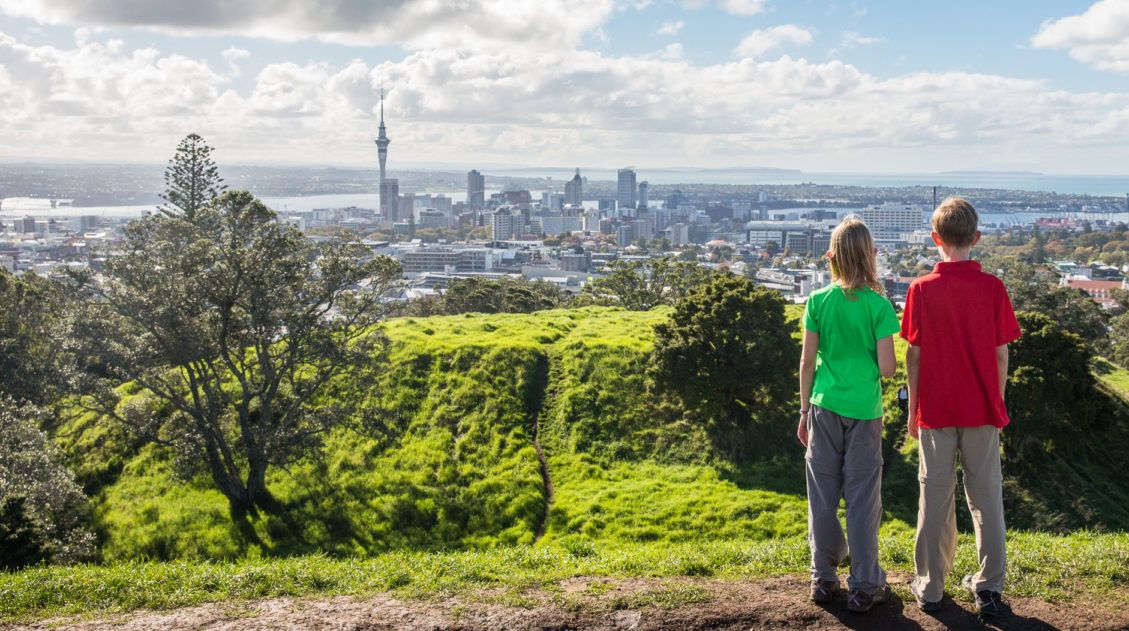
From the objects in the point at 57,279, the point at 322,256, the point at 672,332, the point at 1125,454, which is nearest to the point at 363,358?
the point at 322,256

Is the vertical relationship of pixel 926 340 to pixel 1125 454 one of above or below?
above

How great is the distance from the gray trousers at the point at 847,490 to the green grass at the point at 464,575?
0.75 metres

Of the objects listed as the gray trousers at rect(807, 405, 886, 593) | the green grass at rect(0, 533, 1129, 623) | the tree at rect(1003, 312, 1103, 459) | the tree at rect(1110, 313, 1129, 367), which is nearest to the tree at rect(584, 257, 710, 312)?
the tree at rect(1110, 313, 1129, 367)

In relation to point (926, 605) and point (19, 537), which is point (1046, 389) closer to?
point (926, 605)

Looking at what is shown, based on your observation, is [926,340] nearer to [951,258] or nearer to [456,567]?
[951,258]

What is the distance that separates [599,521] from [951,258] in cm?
1146

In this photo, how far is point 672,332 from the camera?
19.8m

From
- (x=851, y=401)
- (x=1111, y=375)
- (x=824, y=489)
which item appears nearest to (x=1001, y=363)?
(x=851, y=401)

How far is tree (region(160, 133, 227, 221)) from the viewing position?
31734 millimetres

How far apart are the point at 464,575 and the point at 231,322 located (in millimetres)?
12076

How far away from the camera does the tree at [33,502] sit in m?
10.7

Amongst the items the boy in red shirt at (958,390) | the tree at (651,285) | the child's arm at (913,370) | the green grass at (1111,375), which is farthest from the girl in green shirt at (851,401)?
the tree at (651,285)

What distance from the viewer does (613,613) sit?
529 cm

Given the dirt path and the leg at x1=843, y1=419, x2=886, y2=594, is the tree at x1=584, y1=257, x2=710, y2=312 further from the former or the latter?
the leg at x1=843, y1=419, x2=886, y2=594
